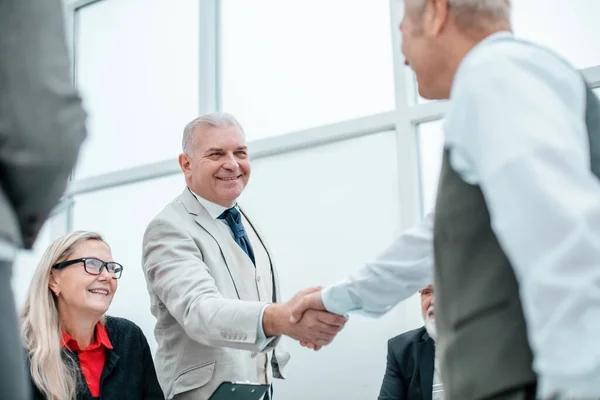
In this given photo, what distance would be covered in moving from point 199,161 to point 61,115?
1949 mm

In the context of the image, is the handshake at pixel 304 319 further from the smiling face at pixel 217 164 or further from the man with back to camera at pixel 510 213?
the man with back to camera at pixel 510 213

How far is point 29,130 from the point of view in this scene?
866 mm

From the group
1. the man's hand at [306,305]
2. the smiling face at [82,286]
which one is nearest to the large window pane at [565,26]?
the man's hand at [306,305]

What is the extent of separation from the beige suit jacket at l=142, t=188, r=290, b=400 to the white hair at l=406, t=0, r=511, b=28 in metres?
1.28

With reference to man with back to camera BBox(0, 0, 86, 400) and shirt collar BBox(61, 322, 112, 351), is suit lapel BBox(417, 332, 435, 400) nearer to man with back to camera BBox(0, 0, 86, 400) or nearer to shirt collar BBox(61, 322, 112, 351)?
shirt collar BBox(61, 322, 112, 351)

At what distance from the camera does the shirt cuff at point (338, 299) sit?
1.91 metres

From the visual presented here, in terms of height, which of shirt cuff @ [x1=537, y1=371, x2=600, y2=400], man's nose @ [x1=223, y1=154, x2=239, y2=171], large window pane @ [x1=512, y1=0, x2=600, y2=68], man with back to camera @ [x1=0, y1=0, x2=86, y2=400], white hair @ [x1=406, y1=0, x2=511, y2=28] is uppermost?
large window pane @ [x1=512, y1=0, x2=600, y2=68]

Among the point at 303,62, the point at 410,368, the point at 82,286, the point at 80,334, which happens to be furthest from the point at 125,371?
the point at 303,62

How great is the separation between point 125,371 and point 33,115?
2.24 m

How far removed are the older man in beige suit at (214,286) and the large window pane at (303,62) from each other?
41.7 inches

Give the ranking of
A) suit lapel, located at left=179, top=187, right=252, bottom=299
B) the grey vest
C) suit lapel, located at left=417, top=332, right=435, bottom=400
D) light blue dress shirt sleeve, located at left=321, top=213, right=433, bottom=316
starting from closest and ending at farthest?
the grey vest < light blue dress shirt sleeve, located at left=321, top=213, right=433, bottom=316 < suit lapel, located at left=179, top=187, right=252, bottom=299 < suit lapel, located at left=417, top=332, right=435, bottom=400

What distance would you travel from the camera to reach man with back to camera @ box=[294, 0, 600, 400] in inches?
31.1

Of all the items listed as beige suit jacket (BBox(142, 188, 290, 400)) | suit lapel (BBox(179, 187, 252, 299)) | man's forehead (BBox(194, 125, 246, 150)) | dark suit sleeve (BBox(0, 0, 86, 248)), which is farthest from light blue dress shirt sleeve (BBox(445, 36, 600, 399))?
man's forehead (BBox(194, 125, 246, 150))

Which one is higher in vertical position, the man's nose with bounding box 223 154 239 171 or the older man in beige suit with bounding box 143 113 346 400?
the man's nose with bounding box 223 154 239 171
